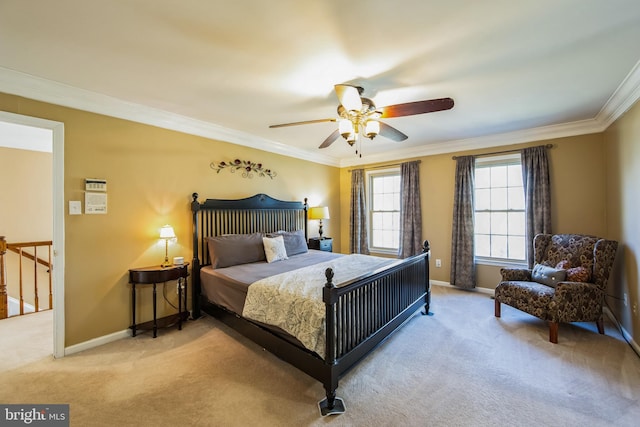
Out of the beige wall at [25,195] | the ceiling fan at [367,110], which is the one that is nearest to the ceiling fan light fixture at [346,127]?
the ceiling fan at [367,110]

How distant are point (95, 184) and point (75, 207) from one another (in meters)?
0.28

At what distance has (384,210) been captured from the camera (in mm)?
5547

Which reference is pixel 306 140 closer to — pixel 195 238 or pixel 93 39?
pixel 195 238

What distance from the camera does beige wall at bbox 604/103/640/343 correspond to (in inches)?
100.0

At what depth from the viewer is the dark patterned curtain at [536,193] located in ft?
12.1

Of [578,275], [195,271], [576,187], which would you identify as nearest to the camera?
[578,275]

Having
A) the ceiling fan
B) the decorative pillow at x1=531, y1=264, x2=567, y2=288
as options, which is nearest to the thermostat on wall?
the ceiling fan

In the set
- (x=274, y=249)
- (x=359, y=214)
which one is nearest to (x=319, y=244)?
(x=359, y=214)

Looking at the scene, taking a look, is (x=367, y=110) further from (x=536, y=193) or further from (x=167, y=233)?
(x=536, y=193)

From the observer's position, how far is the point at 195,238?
339 cm

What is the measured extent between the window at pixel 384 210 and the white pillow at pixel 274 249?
253 centimetres

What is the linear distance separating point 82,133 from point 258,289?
7.82 feet

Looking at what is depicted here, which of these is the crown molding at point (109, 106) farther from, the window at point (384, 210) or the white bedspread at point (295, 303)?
the window at point (384, 210)

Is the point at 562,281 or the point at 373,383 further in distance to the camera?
the point at 562,281
